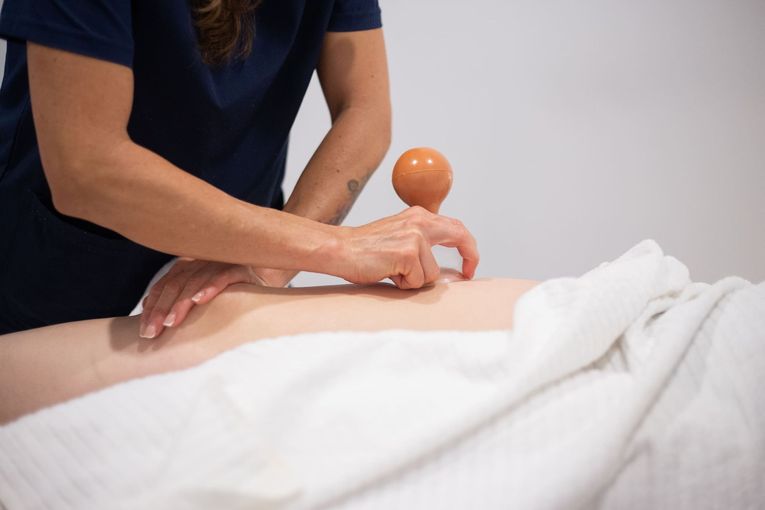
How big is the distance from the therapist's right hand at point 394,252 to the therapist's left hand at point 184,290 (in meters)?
0.13

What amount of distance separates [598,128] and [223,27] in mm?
1118

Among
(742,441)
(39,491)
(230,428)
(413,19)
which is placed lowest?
(39,491)

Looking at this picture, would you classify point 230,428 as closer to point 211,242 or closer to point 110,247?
point 211,242

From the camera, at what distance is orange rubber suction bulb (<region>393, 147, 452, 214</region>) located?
2.71 ft

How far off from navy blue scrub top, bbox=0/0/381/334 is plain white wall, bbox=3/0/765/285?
681mm

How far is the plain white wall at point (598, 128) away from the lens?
1.64 m

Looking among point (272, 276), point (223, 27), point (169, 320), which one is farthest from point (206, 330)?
point (223, 27)

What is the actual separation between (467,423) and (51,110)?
1.64ft

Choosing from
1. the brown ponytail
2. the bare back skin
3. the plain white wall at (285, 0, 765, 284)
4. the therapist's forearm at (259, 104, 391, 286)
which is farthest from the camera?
the plain white wall at (285, 0, 765, 284)

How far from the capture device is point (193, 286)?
2.42ft

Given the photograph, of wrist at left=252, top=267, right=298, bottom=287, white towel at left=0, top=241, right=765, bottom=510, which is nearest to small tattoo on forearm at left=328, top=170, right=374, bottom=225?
wrist at left=252, top=267, right=298, bottom=287

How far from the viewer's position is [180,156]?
3.11 ft

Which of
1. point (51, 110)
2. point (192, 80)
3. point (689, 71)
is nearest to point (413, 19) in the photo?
point (689, 71)

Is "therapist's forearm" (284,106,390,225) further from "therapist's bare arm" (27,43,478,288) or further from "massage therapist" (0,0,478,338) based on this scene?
"therapist's bare arm" (27,43,478,288)
